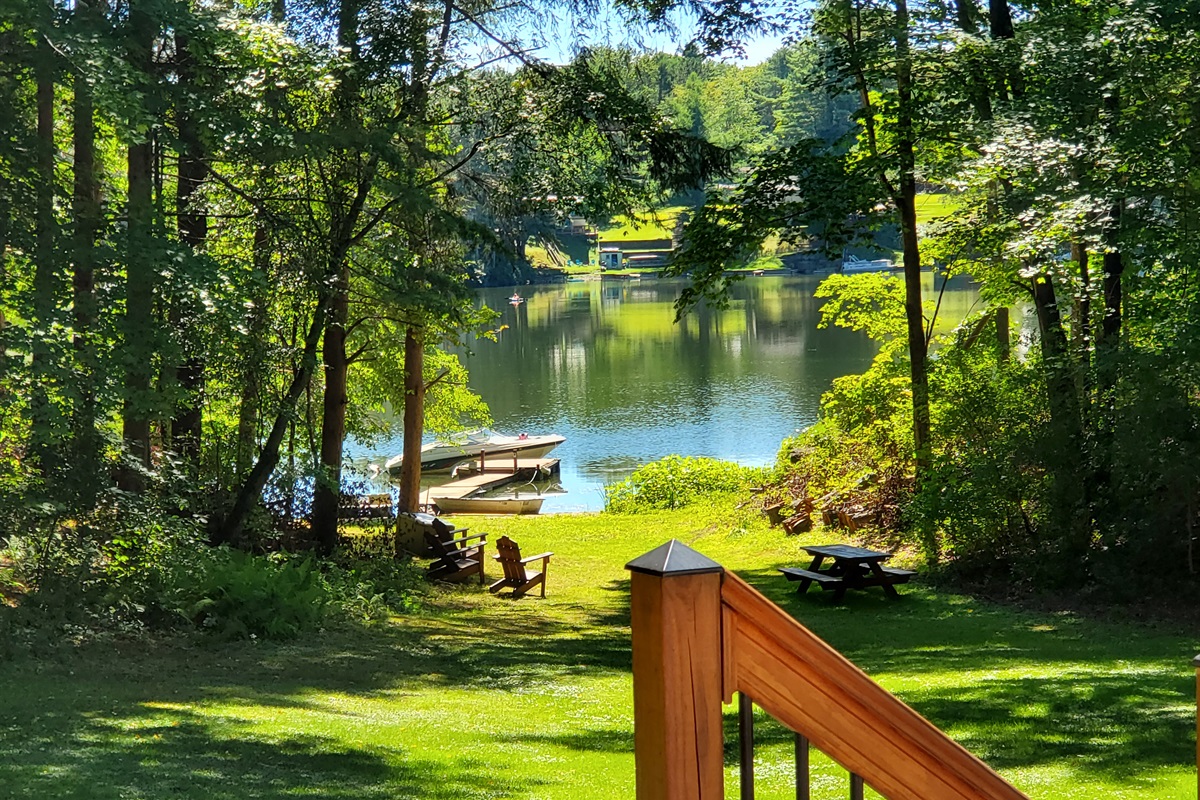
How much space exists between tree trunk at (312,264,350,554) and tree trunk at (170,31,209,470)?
1782 mm

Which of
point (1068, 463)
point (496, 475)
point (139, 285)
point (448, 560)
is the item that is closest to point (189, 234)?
point (139, 285)

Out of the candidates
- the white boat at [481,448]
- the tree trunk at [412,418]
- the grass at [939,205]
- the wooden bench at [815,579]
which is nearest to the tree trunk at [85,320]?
the wooden bench at [815,579]

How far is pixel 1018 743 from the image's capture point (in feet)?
20.7

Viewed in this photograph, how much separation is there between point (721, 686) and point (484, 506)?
25613 mm

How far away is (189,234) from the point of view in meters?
→ 13.3

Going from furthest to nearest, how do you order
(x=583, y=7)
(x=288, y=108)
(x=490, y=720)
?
(x=583, y=7), (x=288, y=108), (x=490, y=720)

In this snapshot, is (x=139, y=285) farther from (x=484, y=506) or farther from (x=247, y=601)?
(x=484, y=506)

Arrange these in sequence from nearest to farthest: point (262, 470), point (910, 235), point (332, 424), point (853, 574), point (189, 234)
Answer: point (853, 574), point (189, 234), point (262, 470), point (910, 235), point (332, 424)

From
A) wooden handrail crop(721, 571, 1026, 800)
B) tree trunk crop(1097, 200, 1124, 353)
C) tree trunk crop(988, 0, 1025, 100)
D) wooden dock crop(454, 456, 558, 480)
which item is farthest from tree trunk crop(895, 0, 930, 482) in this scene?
wooden dock crop(454, 456, 558, 480)

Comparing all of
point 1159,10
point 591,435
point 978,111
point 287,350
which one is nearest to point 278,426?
point 287,350

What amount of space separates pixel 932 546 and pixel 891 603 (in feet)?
6.22

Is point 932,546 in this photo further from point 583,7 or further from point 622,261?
point 622,261

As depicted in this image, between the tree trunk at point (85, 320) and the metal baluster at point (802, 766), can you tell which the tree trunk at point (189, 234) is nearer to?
the tree trunk at point (85, 320)

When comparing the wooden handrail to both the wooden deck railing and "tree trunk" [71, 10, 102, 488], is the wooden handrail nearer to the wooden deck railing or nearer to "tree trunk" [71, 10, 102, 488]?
the wooden deck railing
